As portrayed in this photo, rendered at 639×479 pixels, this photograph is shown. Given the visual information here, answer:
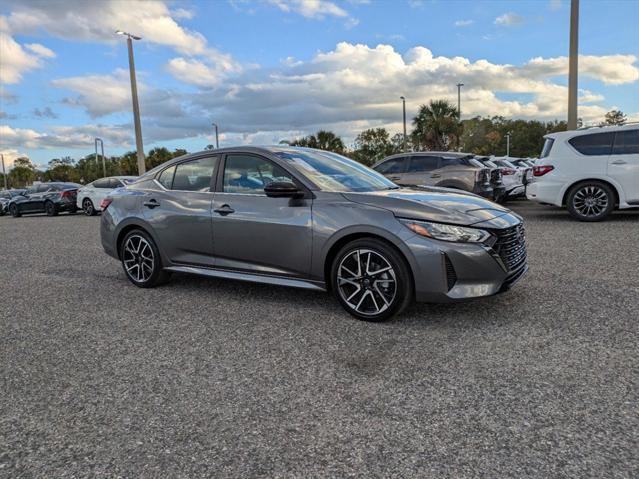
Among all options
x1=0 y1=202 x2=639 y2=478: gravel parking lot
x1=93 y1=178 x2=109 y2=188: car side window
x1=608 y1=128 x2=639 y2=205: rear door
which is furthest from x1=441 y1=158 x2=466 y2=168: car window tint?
x1=93 y1=178 x2=109 y2=188: car side window

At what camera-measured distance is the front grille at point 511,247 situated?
158 inches

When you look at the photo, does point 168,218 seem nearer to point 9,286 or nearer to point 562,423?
point 9,286

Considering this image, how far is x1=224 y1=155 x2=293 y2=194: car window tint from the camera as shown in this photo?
185 inches

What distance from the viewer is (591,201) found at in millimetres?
9883

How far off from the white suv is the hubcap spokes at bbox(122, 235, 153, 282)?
317 inches

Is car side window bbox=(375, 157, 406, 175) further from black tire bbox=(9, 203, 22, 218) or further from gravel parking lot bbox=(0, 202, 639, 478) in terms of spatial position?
black tire bbox=(9, 203, 22, 218)

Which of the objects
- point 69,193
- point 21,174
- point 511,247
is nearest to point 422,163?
point 511,247

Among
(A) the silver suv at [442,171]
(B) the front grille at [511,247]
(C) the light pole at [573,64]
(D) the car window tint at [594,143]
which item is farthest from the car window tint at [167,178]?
(C) the light pole at [573,64]

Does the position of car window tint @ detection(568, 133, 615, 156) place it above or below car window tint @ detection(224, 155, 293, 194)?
above

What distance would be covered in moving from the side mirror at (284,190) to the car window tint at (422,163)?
7587mm

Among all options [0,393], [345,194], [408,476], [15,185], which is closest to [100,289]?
[0,393]

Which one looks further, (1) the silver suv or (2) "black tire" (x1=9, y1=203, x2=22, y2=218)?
(2) "black tire" (x1=9, y1=203, x2=22, y2=218)

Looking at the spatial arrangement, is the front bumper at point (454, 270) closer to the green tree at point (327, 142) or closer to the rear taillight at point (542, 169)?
the rear taillight at point (542, 169)

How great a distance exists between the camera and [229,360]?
3.49 metres
